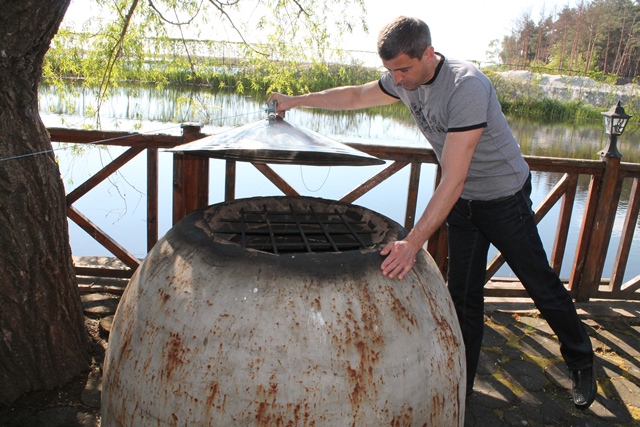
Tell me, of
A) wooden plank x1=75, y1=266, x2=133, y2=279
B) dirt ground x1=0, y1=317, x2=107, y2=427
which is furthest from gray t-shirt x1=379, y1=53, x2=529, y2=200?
wooden plank x1=75, y1=266, x2=133, y2=279

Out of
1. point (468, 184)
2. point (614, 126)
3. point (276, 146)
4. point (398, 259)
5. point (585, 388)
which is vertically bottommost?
point (585, 388)

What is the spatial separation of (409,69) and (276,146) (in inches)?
29.1

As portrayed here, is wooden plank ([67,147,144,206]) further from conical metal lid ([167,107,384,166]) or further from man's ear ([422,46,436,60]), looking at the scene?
man's ear ([422,46,436,60])

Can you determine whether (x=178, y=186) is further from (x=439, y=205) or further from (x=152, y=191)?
(x=439, y=205)

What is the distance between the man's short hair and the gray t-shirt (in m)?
0.26

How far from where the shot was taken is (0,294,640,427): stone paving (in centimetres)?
292

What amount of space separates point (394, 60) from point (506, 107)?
20.4 meters

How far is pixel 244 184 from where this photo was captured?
9.38m

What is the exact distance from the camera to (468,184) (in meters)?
2.72

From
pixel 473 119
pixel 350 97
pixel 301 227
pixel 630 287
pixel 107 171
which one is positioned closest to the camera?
pixel 473 119

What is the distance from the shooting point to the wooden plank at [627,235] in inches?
173

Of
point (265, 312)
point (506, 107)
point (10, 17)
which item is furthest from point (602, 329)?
point (506, 107)

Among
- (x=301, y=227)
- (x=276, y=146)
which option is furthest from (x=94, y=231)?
(x=276, y=146)

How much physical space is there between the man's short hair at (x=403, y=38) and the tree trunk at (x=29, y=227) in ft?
5.65
